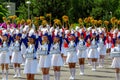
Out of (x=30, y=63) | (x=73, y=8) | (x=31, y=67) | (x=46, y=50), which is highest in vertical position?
(x=73, y=8)

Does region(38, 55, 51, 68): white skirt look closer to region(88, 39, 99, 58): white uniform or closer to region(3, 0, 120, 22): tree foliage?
region(88, 39, 99, 58): white uniform

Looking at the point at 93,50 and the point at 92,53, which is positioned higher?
the point at 93,50

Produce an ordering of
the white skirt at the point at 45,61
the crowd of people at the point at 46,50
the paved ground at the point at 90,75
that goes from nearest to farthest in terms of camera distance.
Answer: the crowd of people at the point at 46,50
the white skirt at the point at 45,61
the paved ground at the point at 90,75

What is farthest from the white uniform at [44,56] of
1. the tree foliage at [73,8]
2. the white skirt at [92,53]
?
the tree foliage at [73,8]

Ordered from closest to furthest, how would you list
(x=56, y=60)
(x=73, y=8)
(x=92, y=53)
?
(x=56, y=60) < (x=92, y=53) < (x=73, y=8)

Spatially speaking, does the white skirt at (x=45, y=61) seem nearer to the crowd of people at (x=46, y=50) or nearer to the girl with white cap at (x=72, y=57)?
the crowd of people at (x=46, y=50)

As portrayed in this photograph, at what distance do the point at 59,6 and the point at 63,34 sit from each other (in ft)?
89.8

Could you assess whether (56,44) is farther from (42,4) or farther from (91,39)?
(42,4)

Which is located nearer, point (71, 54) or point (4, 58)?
point (4, 58)

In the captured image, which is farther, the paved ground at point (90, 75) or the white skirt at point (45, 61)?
the paved ground at point (90, 75)

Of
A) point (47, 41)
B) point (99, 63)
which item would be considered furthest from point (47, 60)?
point (99, 63)

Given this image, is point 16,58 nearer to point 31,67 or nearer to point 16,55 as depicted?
point 16,55

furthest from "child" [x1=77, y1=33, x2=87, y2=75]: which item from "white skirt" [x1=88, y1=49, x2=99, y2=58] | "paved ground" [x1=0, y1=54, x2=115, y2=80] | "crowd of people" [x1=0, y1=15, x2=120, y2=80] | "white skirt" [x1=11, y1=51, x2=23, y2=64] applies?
"white skirt" [x1=11, y1=51, x2=23, y2=64]

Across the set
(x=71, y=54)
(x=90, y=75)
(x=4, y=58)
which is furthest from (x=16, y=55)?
(x=90, y=75)
